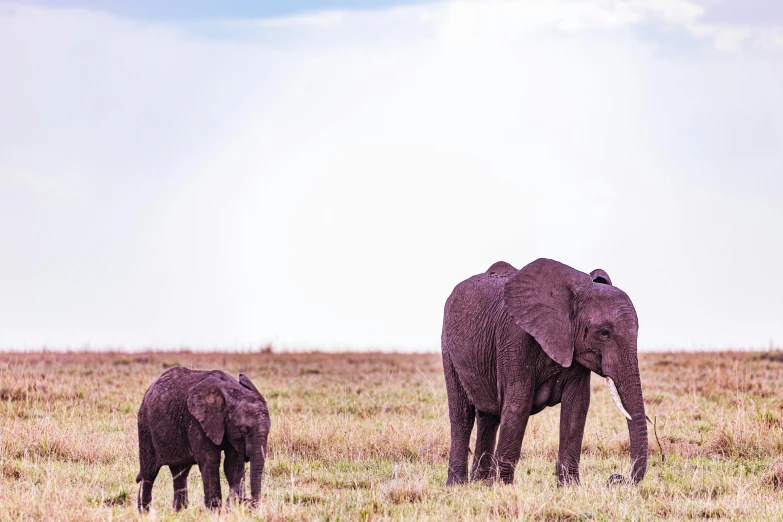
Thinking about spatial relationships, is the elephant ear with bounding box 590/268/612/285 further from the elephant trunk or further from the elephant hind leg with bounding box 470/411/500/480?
the elephant hind leg with bounding box 470/411/500/480

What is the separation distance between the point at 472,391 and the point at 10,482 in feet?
18.8

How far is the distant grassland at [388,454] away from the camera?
10.2m

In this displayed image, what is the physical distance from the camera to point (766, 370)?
26.5 meters

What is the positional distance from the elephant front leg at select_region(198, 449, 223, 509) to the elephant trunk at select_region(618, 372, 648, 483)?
4496mm

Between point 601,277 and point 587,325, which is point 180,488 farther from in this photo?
point 601,277

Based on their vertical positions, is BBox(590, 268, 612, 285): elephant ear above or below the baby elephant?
above

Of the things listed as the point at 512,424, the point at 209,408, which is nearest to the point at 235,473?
the point at 209,408

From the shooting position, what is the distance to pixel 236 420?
938 centimetres

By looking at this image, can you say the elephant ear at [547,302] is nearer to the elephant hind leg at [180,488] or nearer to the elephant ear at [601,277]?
the elephant ear at [601,277]

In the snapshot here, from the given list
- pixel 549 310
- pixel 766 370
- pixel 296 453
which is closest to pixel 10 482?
pixel 296 453

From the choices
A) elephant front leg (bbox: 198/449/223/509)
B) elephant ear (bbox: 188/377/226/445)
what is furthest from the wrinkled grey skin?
elephant ear (bbox: 188/377/226/445)

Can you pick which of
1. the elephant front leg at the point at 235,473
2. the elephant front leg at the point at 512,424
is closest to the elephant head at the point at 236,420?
the elephant front leg at the point at 235,473

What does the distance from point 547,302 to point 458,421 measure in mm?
2502

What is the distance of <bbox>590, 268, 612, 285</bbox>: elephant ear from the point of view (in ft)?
39.6
